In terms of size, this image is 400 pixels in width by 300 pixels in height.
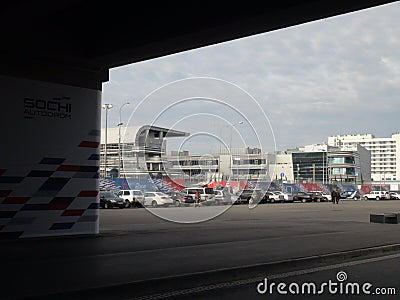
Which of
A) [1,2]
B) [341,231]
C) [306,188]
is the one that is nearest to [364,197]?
[306,188]

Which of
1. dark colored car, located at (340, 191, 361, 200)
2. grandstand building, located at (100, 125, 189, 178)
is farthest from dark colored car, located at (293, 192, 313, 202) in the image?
grandstand building, located at (100, 125, 189, 178)

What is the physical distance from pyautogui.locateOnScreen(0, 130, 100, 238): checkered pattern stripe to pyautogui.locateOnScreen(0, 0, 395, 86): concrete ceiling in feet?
8.65

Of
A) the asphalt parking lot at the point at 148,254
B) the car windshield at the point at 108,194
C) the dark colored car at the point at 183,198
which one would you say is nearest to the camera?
the asphalt parking lot at the point at 148,254

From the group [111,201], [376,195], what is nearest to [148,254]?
[111,201]

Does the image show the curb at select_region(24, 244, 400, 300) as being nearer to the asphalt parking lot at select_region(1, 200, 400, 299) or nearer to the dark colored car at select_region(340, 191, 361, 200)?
the asphalt parking lot at select_region(1, 200, 400, 299)

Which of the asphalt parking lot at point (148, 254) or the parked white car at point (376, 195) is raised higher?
the asphalt parking lot at point (148, 254)

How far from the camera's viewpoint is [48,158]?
53.7ft

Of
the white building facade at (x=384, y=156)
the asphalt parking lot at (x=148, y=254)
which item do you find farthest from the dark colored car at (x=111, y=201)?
the white building facade at (x=384, y=156)

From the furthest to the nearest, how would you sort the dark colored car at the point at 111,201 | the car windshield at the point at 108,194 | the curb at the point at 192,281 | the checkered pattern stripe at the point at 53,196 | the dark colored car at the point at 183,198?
the car windshield at the point at 108,194, the dark colored car at the point at 111,201, the dark colored car at the point at 183,198, the checkered pattern stripe at the point at 53,196, the curb at the point at 192,281

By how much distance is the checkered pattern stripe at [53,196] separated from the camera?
50.9 feet

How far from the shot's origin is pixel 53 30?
15.8 metres

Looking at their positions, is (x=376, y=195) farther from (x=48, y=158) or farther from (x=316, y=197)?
(x=48, y=158)

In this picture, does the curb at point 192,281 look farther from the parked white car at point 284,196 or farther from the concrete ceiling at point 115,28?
the parked white car at point 284,196

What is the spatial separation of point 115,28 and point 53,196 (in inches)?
217
